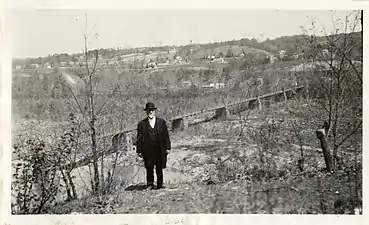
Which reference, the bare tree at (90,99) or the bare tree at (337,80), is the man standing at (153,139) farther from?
the bare tree at (337,80)

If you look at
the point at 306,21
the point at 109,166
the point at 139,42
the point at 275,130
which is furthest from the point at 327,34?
the point at 109,166

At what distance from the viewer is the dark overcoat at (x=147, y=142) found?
83 centimetres

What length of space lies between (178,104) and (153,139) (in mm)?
76

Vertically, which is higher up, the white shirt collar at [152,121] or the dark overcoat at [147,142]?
the white shirt collar at [152,121]

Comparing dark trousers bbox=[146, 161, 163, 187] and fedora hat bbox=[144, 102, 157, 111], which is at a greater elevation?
fedora hat bbox=[144, 102, 157, 111]

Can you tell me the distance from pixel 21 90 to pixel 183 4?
32cm

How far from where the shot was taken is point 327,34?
83 cm

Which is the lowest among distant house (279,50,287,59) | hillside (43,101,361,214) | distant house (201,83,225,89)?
hillside (43,101,361,214)

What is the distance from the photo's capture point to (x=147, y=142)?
831 millimetres

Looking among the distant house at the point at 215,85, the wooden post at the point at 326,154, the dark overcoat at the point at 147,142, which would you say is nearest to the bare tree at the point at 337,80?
the wooden post at the point at 326,154

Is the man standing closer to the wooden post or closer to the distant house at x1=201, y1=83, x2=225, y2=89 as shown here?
the distant house at x1=201, y1=83, x2=225, y2=89

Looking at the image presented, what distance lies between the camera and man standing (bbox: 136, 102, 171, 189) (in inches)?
32.5

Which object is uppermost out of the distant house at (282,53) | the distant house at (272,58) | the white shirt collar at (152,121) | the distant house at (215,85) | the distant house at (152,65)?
the distant house at (282,53)

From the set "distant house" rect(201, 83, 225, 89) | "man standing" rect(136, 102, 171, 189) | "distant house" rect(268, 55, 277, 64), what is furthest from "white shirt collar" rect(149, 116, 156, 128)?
"distant house" rect(268, 55, 277, 64)
